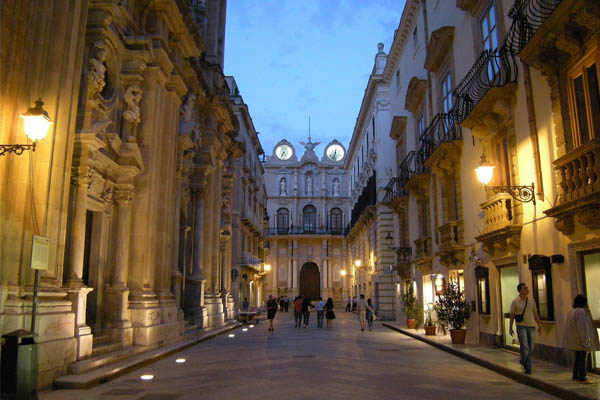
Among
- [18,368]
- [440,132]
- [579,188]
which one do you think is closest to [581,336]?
[579,188]

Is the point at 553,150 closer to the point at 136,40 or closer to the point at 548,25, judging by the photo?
the point at 548,25

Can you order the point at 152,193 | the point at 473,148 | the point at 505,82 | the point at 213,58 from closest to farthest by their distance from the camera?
the point at 505,82 < the point at 152,193 < the point at 473,148 < the point at 213,58

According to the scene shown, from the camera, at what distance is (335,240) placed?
6425 centimetres

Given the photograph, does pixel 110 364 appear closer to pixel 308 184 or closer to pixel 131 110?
pixel 131 110

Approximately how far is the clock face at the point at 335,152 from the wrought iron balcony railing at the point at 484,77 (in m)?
52.0

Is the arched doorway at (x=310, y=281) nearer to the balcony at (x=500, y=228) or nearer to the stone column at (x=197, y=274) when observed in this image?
the stone column at (x=197, y=274)

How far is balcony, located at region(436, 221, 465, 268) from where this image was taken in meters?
18.1

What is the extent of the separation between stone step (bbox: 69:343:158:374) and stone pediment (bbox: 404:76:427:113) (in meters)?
15.4

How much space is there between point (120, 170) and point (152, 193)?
4.72ft

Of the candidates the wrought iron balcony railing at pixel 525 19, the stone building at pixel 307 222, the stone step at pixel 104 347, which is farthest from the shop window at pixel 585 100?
the stone building at pixel 307 222

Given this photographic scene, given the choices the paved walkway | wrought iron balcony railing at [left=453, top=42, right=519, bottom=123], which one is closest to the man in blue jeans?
the paved walkway

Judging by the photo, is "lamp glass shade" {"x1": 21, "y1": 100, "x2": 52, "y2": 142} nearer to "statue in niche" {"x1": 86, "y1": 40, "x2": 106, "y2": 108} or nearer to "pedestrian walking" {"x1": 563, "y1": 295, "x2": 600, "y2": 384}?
"statue in niche" {"x1": 86, "y1": 40, "x2": 106, "y2": 108}

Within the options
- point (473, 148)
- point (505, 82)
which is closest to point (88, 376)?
point (505, 82)

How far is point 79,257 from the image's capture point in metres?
11.6
